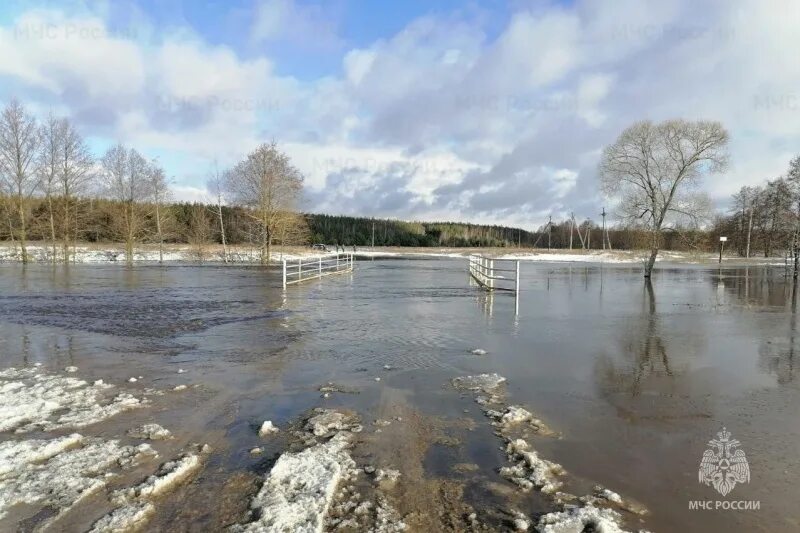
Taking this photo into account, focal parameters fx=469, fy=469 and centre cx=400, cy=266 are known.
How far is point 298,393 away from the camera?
5.81 meters

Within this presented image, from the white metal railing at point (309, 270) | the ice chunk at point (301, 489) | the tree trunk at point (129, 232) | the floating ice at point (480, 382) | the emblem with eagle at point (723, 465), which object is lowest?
the emblem with eagle at point (723, 465)

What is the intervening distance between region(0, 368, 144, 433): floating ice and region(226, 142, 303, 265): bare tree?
91.3 feet

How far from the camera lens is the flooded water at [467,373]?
12.2 ft

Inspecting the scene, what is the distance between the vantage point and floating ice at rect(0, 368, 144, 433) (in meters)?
4.67

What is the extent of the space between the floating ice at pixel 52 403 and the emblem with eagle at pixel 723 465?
568 cm

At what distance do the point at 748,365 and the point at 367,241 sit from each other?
4536 inches

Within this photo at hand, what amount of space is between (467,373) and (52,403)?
5.07 m

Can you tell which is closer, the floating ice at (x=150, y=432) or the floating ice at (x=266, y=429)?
the floating ice at (x=150, y=432)

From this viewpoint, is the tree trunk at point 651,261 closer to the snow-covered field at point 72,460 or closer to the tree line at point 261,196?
the tree line at point 261,196

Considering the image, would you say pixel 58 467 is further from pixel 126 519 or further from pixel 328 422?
pixel 328 422

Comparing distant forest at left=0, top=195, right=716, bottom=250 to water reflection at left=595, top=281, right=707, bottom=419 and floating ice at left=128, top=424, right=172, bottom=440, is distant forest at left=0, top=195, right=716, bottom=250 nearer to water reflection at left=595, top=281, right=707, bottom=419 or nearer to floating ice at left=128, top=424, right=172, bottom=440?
water reflection at left=595, top=281, right=707, bottom=419

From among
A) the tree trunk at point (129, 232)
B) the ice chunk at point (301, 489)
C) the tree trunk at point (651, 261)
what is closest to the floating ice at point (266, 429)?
the ice chunk at point (301, 489)

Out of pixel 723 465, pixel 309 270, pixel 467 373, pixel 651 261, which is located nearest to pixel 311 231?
pixel 309 270

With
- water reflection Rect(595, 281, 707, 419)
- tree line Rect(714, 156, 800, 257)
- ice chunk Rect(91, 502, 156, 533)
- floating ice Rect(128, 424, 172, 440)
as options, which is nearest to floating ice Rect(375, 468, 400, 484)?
ice chunk Rect(91, 502, 156, 533)
